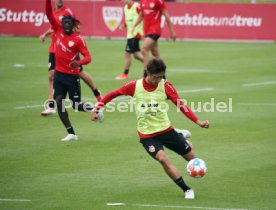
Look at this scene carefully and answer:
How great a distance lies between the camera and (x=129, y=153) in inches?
544

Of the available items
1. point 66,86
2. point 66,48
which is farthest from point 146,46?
point 66,86

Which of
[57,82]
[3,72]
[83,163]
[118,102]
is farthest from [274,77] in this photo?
[83,163]

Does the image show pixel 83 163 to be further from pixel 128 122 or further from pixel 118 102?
pixel 118 102

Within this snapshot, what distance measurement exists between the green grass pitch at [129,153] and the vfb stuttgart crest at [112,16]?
40.4ft

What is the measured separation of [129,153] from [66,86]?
7.57ft

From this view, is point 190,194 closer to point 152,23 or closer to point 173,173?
point 173,173

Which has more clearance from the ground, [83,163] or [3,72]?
[83,163]

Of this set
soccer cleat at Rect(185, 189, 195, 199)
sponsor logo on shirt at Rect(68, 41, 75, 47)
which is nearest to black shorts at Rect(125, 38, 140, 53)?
sponsor logo on shirt at Rect(68, 41, 75, 47)

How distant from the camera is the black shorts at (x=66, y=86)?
15.3 meters

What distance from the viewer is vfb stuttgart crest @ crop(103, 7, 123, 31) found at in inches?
1505

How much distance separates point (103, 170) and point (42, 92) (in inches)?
387

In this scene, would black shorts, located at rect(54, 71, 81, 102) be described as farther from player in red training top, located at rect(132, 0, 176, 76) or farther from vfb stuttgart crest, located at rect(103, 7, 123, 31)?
vfb stuttgart crest, located at rect(103, 7, 123, 31)

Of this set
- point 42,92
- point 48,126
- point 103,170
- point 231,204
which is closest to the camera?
point 231,204

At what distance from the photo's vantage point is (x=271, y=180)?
11.7 metres
